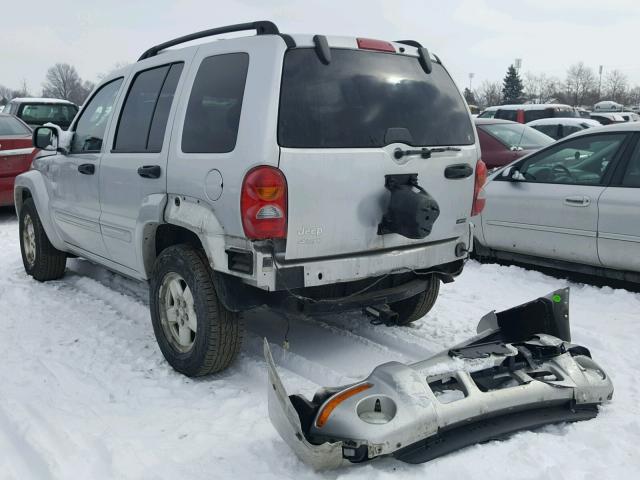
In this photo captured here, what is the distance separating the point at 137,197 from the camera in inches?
163

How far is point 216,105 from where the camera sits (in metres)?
3.55

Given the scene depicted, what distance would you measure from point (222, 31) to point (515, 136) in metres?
6.61

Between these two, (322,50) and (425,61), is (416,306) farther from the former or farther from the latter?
(322,50)

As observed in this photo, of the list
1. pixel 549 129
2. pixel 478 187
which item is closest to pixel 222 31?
pixel 478 187

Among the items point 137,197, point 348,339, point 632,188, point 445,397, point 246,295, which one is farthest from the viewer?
point 632,188

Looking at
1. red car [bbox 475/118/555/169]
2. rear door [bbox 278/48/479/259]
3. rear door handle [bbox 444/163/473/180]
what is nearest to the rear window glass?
rear door [bbox 278/48/479/259]

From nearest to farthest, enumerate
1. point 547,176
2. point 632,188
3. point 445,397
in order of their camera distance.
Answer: point 445,397
point 632,188
point 547,176

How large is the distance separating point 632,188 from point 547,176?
92cm

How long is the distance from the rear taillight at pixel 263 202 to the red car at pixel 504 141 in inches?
246

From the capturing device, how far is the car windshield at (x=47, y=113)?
14.6 metres

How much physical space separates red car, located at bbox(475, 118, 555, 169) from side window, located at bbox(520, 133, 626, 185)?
2.58 meters

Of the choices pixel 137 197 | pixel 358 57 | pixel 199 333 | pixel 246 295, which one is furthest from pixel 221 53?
pixel 199 333

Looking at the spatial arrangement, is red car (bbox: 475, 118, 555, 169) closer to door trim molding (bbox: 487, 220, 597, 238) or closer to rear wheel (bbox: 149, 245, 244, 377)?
door trim molding (bbox: 487, 220, 597, 238)

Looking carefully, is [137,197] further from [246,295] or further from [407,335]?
[407,335]
